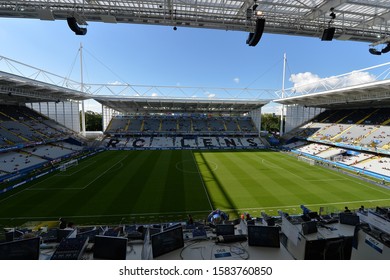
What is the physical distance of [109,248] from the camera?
429 centimetres

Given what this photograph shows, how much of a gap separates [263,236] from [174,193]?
13047mm

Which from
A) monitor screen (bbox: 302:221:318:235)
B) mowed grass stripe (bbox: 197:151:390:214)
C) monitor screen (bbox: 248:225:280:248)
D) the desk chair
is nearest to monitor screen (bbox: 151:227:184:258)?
monitor screen (bbox: 248:225:280:248)

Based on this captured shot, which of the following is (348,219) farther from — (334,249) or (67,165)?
(67,165)

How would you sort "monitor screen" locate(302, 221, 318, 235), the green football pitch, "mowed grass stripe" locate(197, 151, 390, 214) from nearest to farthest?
"monitor screen" locate(302, 221, 318, 235)
the green football pitch
"mowed grass stripe" locate(197, 151, 390, 214)

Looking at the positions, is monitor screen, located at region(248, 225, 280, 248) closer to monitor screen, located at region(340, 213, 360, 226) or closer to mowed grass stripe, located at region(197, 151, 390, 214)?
monitor screen, located at region(340, 213, 360, 226)

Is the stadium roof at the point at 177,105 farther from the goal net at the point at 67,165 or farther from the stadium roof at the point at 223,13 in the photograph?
the stadium roof at the point at 223,13

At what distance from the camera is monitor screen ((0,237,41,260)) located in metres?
3.82

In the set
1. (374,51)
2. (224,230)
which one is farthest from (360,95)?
(224,230)

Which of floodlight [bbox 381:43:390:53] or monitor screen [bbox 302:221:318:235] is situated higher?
floodlight [bbox 381:43:390:53]

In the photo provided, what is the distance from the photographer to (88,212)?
1384 cm

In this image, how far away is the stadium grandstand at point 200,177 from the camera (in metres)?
4.70

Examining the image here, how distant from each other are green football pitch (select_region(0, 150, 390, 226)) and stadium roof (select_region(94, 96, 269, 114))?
20.5 m
